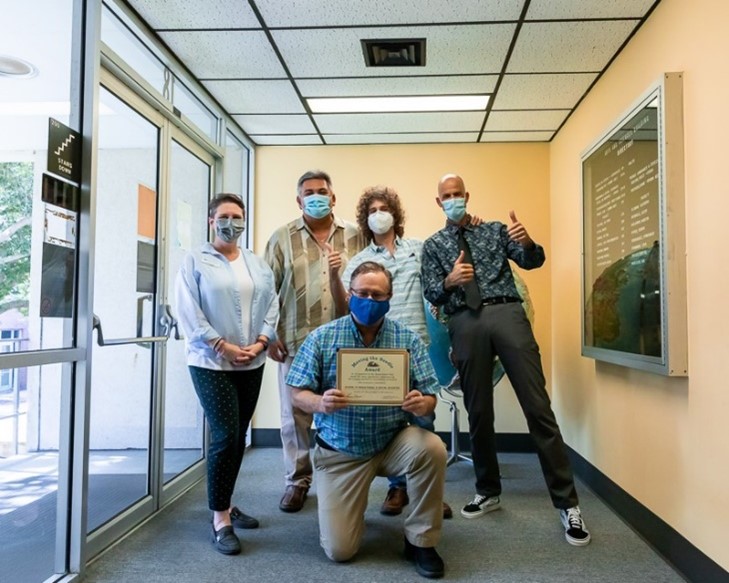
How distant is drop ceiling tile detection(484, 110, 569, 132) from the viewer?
11.0 feet

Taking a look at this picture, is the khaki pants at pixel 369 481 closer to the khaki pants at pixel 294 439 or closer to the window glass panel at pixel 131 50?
the khaki pants at pixel 294 439

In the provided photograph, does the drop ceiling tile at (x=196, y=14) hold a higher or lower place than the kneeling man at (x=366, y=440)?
higher

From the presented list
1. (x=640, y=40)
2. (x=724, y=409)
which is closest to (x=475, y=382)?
(x=724, y=409)

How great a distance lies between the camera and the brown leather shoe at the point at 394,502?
2.44m

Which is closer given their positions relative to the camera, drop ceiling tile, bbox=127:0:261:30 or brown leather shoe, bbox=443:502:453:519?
drop ceiling tile, bbox=127:0:261:30

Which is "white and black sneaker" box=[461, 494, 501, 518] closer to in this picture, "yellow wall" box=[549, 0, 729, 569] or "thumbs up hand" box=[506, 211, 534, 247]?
"yellow wall" box=[549, 0, 729, 569]

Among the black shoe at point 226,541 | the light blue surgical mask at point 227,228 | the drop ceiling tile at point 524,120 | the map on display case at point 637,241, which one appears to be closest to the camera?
the map on display case at point 637,241

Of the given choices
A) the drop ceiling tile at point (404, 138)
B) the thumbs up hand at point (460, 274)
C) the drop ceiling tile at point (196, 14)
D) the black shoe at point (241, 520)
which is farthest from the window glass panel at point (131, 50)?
the black shoe at point (241, 520)

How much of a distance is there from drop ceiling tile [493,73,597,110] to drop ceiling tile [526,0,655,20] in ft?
1.82

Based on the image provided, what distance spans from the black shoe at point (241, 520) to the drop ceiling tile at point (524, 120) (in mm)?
2746

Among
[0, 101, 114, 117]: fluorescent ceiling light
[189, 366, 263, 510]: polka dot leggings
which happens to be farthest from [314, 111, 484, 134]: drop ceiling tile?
[189, 366, 263, 510]: polka dot leggings

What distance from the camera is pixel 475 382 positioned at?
2396mm

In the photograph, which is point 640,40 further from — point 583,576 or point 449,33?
point 583,576

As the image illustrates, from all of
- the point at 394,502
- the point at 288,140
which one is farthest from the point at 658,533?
the point at 288,140
